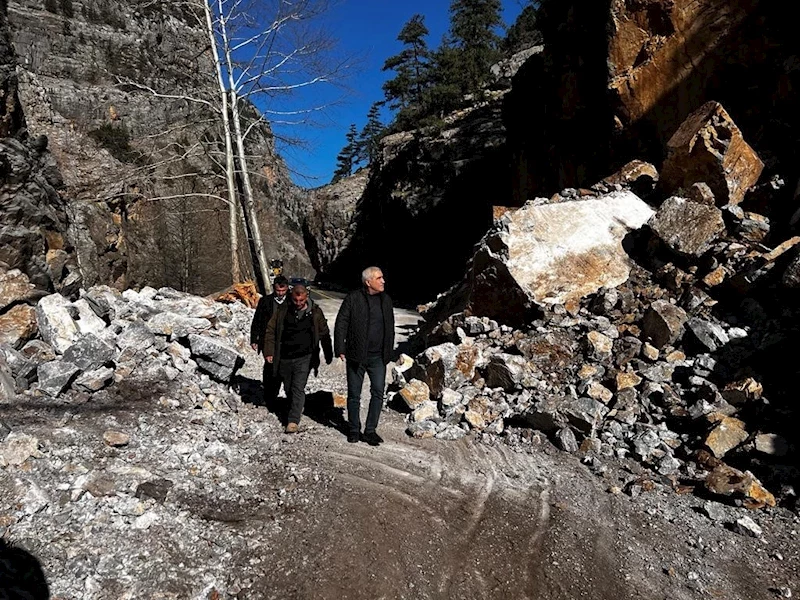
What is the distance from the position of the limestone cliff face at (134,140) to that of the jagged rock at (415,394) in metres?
7.11

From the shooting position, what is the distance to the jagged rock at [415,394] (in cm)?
575

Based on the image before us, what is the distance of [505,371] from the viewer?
570cm

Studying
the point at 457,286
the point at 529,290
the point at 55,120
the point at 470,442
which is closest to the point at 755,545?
the point at 470,442

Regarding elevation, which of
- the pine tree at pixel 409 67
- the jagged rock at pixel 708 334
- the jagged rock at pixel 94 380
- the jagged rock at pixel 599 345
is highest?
the pine tree at pixel 409 67

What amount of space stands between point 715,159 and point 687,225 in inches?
76.4

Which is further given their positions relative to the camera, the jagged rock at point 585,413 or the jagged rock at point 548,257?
the jagged rock at point 548,257

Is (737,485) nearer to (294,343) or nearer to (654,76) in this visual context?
(294,343)

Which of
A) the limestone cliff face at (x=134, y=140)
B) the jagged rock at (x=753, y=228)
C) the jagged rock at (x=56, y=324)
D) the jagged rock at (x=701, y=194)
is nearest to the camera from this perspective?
the jagged rock at (x=56, y=324)

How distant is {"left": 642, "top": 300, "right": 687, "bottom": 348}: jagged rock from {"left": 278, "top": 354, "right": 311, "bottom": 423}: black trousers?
4104 millimetres

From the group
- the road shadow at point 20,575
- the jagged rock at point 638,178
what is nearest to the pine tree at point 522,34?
the jagged rock at point 638,178

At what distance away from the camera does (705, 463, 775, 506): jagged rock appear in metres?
3.61

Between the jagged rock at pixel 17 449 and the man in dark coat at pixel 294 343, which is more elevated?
the man in dark coat at pixel 294 343

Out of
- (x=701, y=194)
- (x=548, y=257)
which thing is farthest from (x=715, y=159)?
(x=548, y=257)

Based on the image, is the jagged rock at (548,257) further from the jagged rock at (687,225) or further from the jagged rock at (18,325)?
the jagged rock at (18,325)
